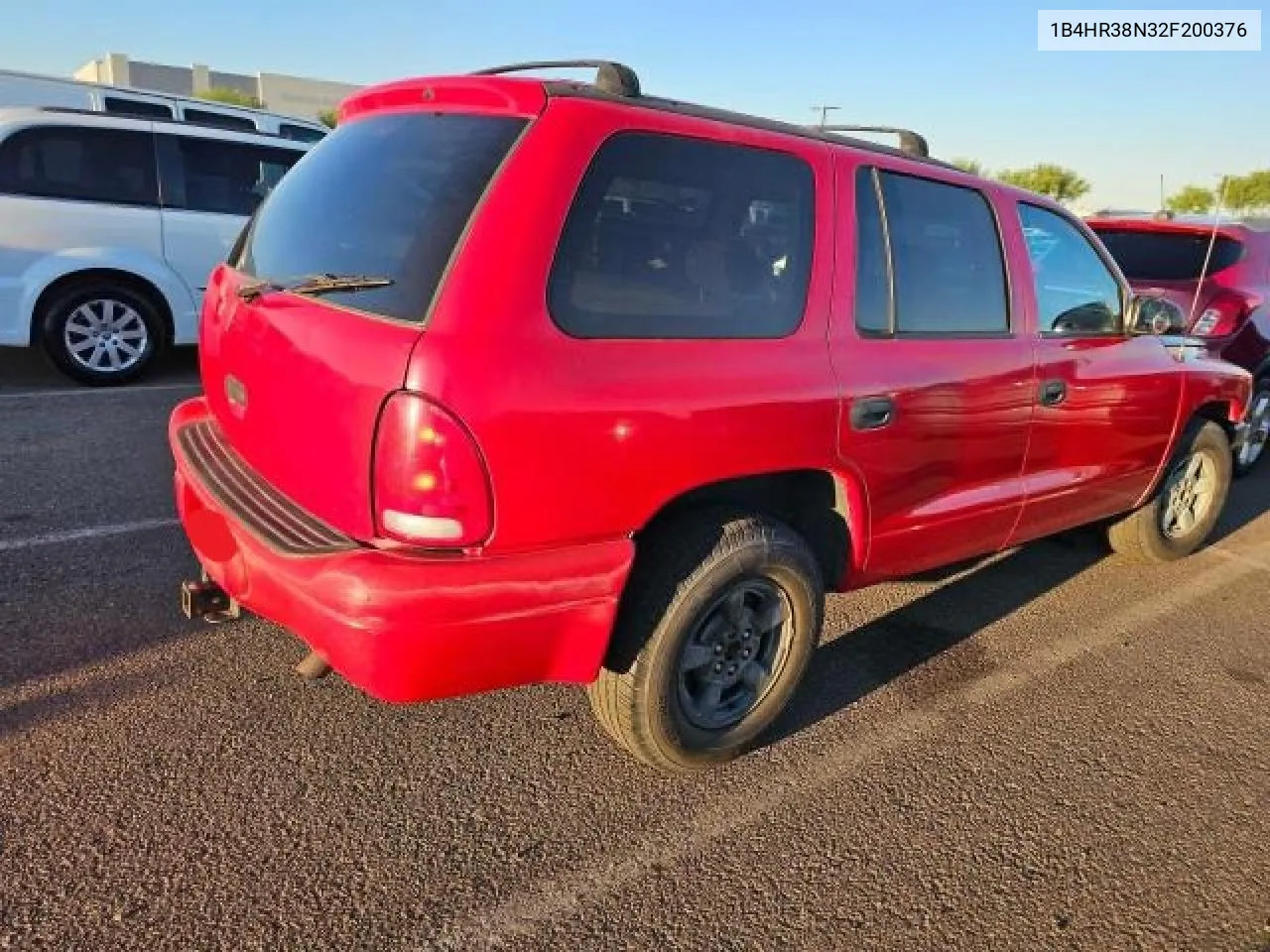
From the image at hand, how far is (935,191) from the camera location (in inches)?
123

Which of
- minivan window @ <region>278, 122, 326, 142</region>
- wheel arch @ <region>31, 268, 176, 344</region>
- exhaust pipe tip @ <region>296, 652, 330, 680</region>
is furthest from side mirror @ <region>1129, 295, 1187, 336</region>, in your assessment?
minivan window @ <region>278, 122, 326, 142</region>

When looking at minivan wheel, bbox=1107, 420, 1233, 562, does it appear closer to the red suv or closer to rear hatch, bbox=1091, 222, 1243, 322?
the red suv

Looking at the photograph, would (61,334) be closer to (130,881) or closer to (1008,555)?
(130,881)

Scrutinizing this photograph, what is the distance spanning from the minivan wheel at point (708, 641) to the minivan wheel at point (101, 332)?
18.7 feet

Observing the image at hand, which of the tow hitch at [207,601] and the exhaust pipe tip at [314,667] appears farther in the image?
the tow hitch at [207,601]

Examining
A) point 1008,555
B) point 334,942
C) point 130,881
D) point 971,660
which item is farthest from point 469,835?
point 1008,555

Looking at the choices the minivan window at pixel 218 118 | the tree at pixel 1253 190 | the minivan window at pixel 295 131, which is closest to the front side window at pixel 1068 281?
the minivan window at pixel 218 118

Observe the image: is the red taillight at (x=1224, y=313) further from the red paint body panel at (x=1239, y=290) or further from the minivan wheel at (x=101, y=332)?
the minivan wheel at (x=101, y=332)

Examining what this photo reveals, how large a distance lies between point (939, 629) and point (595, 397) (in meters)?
2.16

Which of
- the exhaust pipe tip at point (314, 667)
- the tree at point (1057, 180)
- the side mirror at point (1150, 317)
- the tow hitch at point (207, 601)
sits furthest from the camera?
the tree at point (1057, 180)

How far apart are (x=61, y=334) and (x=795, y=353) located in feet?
19.8

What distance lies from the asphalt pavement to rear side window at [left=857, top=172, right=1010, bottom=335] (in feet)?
4.02

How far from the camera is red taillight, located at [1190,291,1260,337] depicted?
6129 mm

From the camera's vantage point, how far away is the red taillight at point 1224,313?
613cm
